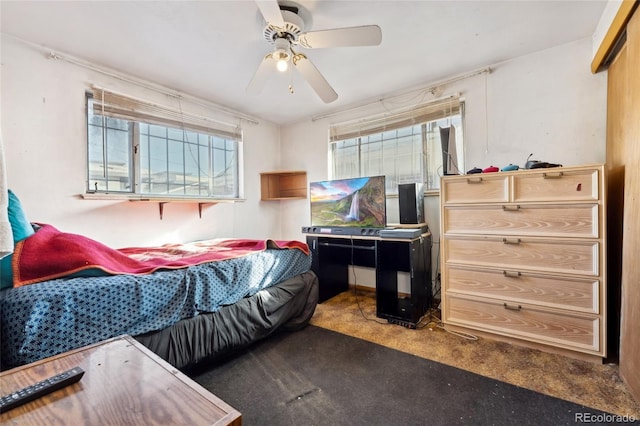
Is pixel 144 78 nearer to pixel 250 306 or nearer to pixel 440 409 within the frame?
pixel 250 306

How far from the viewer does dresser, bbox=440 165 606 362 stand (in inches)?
66.2

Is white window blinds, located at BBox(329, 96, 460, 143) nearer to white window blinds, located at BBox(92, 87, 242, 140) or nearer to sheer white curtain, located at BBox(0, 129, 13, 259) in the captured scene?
white window blinds, located at BBox(92, 87, 242, 140)

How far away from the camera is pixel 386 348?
74.9 inches

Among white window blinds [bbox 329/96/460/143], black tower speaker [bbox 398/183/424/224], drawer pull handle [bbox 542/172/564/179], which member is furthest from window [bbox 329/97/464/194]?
drawer pull handle [bbox 542/172/564/179]

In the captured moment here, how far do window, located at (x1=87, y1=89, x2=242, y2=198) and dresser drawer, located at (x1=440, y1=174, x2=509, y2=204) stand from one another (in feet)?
7.79

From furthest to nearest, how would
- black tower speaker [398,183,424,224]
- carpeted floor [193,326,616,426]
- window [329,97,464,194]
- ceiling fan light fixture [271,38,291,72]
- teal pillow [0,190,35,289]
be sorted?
window [329,97,464,194], black tower speaker [398,183,424,224], ceiling fan light fixture [271,38,291,72], carpeted floor [193,326,616,426], teal pillow [0,190,35,289]

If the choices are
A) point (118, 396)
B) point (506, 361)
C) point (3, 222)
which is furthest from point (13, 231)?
point (506, 361)

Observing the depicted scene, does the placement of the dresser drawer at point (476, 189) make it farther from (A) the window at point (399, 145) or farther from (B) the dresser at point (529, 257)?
(A) the window at point (399, 145)

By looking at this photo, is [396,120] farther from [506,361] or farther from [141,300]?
[141,300]

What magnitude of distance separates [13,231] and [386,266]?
2348mm

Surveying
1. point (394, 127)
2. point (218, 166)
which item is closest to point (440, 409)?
point (394, 127)

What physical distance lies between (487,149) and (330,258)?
1.82 m

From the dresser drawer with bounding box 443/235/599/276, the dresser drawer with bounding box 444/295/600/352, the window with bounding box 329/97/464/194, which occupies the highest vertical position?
the window with bounding box 329/97/464/194

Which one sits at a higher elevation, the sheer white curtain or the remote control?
the sheer white curtain
